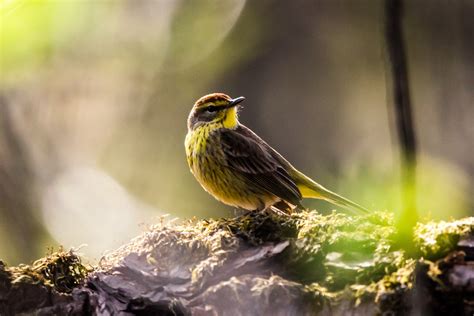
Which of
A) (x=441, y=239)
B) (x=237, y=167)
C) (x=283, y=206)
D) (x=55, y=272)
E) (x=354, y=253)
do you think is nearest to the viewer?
(x=441, y=239)

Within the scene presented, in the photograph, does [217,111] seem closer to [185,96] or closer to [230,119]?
[230,119]

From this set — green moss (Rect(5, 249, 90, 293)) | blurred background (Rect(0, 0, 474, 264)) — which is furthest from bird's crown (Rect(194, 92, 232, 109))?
green moss (Rect(5, 249, 90, 293))

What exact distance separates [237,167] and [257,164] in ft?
0.59

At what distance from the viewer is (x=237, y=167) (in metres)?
5.58

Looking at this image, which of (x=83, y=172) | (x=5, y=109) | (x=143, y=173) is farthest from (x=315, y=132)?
(x=5, y=109)

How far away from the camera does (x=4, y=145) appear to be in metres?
6.08

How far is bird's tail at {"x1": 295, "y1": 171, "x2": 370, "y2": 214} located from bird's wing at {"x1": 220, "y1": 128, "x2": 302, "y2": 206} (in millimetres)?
204

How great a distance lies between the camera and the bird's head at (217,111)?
604 centimetres

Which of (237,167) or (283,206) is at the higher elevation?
(237,167)

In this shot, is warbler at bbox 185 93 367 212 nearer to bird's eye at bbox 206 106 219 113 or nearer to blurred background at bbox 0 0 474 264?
bird's eye at bbox 206 106 219 113

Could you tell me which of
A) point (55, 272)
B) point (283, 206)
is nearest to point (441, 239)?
point (55, 272)

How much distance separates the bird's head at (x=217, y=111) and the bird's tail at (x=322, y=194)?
28.7 inches

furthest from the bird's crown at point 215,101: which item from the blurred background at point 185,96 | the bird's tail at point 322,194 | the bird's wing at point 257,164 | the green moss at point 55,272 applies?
the green moss at point 55,272

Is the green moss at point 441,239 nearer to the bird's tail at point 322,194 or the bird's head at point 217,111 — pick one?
the bird's tail at point 322,194
